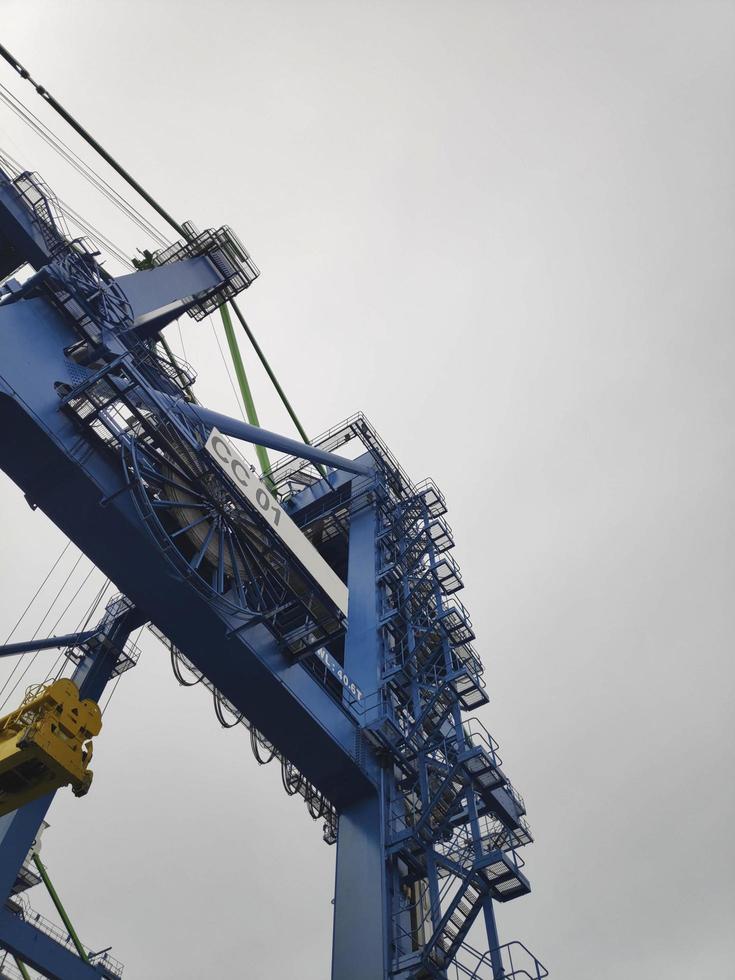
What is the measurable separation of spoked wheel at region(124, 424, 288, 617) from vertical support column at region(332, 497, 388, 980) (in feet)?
14.2

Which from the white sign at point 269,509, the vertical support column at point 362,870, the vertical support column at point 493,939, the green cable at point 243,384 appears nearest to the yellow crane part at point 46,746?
the white sign at point 269,509

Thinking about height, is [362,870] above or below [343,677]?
below

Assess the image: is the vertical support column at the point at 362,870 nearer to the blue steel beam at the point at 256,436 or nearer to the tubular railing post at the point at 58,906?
the blue steel beam at the point at 256,436

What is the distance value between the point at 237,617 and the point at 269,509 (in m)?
2.46

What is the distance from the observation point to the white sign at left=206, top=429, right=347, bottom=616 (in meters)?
19.4

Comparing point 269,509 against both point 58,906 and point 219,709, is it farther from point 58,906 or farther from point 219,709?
point 58,906

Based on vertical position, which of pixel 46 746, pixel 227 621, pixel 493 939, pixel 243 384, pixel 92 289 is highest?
pixel 243 384

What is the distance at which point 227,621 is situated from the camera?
64.0 ft

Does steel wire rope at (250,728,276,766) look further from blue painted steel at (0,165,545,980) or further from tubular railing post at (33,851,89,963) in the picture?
tubular railing post at (33,851,89,963)

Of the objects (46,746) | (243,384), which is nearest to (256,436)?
(243,384)

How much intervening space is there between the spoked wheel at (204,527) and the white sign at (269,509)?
1.02ft

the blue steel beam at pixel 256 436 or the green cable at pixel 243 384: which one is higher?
the green cable at pixel 243 384

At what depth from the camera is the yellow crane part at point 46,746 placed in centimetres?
1442

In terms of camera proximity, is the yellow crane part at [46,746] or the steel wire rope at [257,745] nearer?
the yellow crane part at [46,746]
